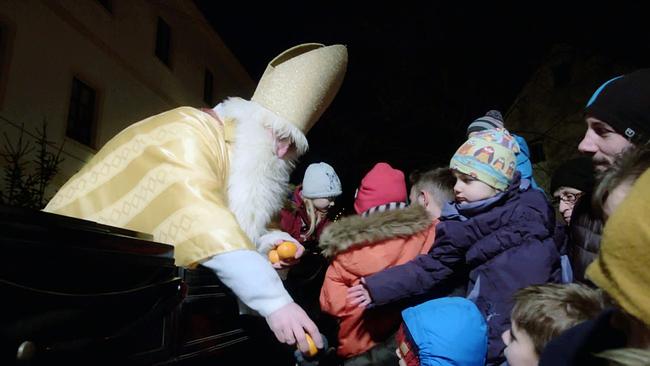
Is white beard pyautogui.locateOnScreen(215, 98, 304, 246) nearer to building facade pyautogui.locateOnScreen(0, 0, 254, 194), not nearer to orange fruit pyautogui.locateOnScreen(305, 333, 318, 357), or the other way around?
orange fruit pyautogui.locateOnScreen(305, 333, 318, 357)

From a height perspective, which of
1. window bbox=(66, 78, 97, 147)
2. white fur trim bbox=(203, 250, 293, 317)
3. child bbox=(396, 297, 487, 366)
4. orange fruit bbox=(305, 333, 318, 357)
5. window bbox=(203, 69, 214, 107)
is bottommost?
child bbox=(396, 297, 487, 366)

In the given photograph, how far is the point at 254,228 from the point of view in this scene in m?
1.97

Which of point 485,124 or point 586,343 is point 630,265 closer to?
point 586,343

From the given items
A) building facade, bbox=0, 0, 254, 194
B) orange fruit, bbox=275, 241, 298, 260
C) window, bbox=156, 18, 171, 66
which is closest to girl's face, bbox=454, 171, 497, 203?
orange fruit, bbox=275, 241, 298, 260

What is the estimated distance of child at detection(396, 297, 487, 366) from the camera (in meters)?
1.94

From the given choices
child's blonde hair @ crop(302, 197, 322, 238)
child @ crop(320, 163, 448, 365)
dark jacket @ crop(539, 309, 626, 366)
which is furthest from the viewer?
child's blonde hair @ crop(302, 197, 322, 238)

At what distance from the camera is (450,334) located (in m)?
1.95

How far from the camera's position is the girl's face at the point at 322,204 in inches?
172

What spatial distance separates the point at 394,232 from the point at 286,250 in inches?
31.0

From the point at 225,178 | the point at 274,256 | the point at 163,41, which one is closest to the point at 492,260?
the point at 274,256

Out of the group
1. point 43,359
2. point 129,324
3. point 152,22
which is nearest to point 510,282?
point 129,324

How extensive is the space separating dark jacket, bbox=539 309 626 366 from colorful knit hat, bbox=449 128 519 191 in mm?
1303

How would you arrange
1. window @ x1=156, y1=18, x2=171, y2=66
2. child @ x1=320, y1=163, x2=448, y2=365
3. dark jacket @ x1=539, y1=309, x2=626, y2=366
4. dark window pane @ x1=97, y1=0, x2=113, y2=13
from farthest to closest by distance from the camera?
window @ x1=156, y1=18, x2=171, y2=66 → dark window pane @ x1=97, y1=0, x2=113, y2=13 → child @ x1=320, y1=163, x2=448, y2=365 → dark jacket @ x1=539, y1=309, x2=626, y2=366

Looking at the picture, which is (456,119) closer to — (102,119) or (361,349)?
(102,119)
